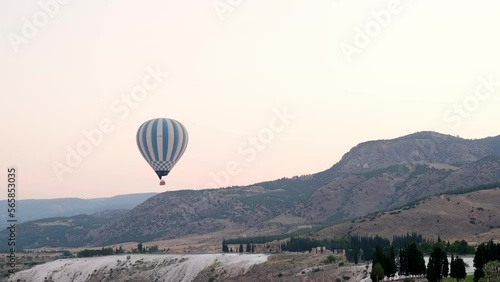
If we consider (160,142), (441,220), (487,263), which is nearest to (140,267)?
(160,142)

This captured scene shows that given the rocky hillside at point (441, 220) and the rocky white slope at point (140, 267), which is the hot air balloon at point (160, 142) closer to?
the rocky white slope at point (140, 267)

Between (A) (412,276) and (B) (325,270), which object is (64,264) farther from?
(A) (412,276)

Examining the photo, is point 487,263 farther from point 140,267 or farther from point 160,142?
point 140,267

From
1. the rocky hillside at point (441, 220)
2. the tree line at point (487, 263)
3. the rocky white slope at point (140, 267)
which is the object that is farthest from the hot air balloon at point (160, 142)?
the rocky hillside at point (441, 220)

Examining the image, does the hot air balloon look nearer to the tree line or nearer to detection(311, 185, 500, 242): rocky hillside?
the tree line

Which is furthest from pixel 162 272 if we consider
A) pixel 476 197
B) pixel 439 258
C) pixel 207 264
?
pixel 476 197

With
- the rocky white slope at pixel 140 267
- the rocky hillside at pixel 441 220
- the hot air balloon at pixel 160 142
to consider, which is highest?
the hot air balloon at pixel 160 142

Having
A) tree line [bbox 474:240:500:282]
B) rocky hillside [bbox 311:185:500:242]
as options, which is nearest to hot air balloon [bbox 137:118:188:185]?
tree line [bbox 474:240:500:282]
